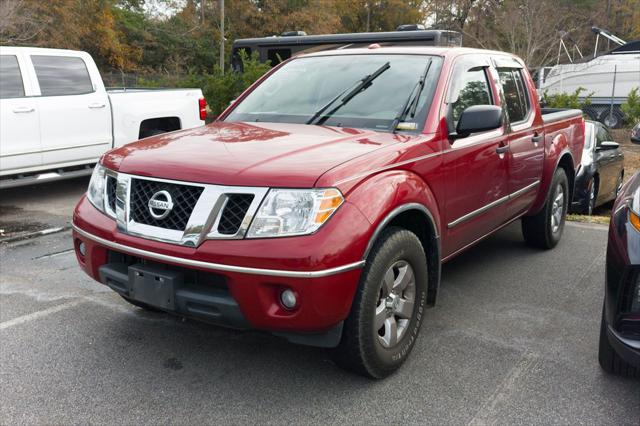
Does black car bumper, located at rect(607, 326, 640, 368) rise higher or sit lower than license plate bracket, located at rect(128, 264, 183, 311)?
lower

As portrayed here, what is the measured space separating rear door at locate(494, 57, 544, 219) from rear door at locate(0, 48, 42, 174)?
17.9 ft

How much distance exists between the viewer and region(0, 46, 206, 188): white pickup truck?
23.8 ft

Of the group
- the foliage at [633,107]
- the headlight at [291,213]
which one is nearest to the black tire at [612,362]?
the headlight at [291,213]

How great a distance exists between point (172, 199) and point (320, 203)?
2.38 feet

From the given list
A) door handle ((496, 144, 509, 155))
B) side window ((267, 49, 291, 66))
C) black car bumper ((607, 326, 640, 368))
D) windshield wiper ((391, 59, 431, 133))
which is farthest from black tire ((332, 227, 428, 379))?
side window ((267, 49, 291, 66))

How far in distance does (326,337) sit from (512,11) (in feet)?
80.3

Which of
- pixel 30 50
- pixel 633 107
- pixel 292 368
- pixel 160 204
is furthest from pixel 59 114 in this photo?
pixel 633 107

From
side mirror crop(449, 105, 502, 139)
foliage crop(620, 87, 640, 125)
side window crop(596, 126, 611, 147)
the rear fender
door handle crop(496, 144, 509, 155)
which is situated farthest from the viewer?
foliage crop(620, 87, 640, 125)

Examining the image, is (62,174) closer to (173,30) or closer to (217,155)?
(217,155)

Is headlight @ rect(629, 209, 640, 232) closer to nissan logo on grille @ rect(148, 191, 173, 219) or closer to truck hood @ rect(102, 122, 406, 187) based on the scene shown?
truck hood @ rect(102, 122, 406, 187)

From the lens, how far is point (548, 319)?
4.09m

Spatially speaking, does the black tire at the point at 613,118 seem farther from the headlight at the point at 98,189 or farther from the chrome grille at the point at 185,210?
the chrome grille at the point at 185,210

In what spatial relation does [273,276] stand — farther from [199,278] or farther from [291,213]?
[199,278]

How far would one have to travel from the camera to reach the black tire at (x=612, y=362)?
3.21 meters
